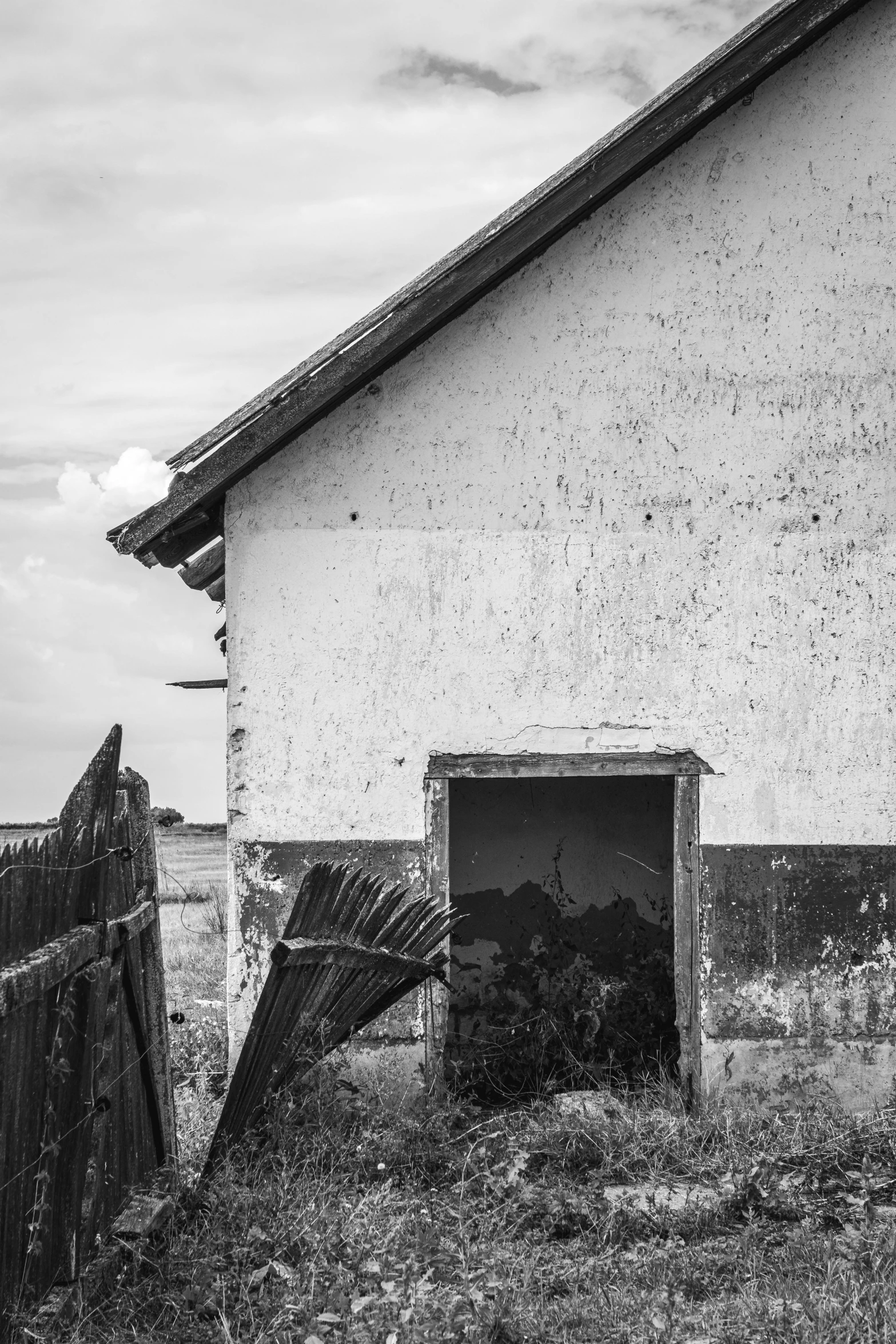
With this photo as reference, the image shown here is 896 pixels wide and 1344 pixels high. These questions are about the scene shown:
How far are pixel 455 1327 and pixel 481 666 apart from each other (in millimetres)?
3365

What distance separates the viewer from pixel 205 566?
23.6 ft

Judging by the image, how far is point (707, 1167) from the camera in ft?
18.4

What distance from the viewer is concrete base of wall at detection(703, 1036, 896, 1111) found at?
6453 mm

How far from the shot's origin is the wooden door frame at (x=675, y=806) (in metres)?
6.48

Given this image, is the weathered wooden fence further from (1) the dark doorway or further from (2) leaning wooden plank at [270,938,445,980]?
(1) the dark doorway

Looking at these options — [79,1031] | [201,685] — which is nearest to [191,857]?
[201,685]

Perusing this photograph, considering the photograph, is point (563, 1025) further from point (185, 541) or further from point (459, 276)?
point (459, 276)

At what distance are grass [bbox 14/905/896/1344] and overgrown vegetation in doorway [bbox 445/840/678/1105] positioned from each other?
862 mm

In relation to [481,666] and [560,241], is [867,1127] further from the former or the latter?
[560,241]

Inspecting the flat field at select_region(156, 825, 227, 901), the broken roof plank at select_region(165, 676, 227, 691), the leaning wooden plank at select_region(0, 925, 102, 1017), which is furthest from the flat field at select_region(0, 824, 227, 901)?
the leaning wooden plank at select_region(0, 925, 102, 1017)

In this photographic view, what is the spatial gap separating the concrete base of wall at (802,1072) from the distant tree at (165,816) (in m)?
3.35

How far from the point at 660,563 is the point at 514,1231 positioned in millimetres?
3431

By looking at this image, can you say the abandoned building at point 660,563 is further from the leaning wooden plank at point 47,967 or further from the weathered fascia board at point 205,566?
the leaning wooden plank at point 47,967

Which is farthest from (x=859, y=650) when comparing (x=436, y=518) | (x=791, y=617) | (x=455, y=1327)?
(x=455, y=1327)
